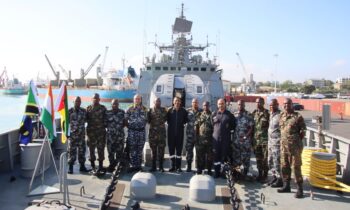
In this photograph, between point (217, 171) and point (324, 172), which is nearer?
point (324, 172)

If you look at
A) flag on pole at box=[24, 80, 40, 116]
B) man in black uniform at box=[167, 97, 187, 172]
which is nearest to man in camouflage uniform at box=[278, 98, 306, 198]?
man in black uniform at box=[167, 97, 187, 172]

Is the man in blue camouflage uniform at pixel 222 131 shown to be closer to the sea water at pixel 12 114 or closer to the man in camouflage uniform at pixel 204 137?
the man in camouflage uniform at pixel 204 137

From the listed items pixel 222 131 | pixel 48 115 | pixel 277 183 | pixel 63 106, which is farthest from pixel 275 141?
pixel 48 115

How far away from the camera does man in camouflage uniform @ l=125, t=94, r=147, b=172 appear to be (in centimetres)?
681

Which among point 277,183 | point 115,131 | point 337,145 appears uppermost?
point 115,131

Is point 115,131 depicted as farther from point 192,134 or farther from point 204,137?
point 204,137

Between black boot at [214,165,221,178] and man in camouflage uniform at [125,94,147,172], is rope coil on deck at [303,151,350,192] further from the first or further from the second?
man in camouflage uniform at [125,94,147,172]

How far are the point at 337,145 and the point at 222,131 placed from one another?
9.02 ft

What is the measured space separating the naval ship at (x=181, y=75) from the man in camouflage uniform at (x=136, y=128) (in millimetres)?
5163

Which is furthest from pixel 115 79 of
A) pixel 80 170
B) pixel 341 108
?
pixel 80 170

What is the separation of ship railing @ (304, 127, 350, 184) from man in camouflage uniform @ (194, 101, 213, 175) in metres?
2.53

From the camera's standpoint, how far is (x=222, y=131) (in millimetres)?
6449

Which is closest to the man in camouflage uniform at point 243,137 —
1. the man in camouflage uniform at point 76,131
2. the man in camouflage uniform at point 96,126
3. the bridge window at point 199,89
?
the man in camouflage uniform at point 96,126

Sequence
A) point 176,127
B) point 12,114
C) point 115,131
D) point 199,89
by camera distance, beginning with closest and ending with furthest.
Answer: point 115,131
point 176,127
point 199,89
point 12,114
